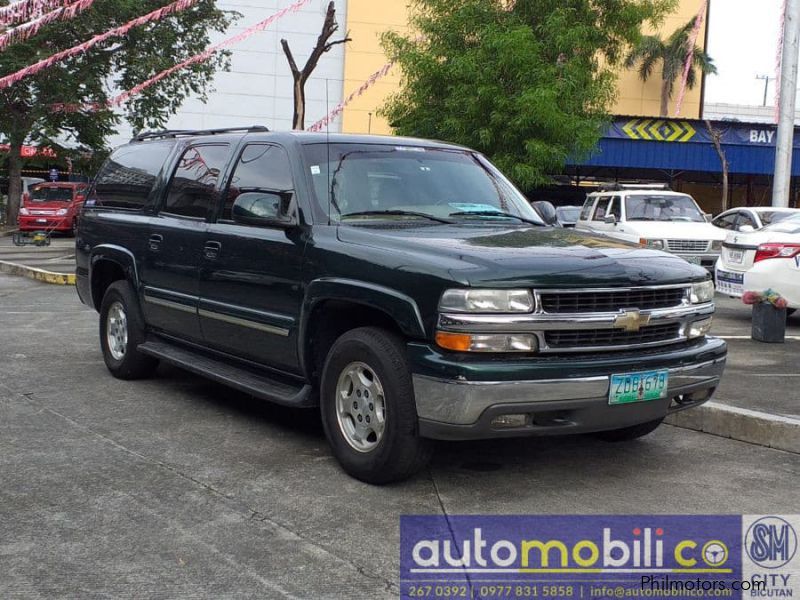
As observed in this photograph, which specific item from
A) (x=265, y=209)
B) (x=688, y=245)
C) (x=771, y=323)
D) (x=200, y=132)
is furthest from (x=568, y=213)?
(x=265, y=209)

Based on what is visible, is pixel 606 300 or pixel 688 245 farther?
pixel 688 245

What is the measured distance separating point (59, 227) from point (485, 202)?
25.1 m

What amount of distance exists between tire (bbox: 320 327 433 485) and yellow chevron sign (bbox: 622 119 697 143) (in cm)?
3252

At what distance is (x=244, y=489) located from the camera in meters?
4.54

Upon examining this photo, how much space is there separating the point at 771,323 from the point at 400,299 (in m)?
6.55

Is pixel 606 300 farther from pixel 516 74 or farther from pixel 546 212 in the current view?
pixel 516 74

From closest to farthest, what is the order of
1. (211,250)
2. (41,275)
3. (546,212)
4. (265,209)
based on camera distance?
(265,209) → (211,250) → (546,212) → (41,275)

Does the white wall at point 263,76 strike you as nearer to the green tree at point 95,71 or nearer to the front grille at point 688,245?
the green tree at point 95,71

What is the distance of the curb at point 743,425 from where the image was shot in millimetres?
5492

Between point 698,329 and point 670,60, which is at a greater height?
point 670,60

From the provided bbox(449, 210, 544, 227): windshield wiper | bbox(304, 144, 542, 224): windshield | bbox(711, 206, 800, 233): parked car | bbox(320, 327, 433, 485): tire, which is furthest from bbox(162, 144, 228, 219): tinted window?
bbox(711, 206, 800, 233): parked car

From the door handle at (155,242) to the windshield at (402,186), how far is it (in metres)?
1.54

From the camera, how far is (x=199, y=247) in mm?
5984

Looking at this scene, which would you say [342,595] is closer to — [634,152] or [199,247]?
[199,247]
